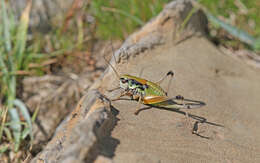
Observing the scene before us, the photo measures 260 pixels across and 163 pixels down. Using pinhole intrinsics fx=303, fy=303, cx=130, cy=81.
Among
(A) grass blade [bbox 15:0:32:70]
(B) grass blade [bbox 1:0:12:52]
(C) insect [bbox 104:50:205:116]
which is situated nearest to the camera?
(C) insect [bbox 104:50:205:116]

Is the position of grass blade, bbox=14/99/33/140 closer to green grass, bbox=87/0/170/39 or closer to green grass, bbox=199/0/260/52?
green grass, bbox=87/0/170/39

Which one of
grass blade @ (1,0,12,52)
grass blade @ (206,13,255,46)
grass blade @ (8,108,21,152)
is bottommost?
grass blade @ (8,108,21,152)

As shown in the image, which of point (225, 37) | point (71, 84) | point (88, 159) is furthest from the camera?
point (225, 37)

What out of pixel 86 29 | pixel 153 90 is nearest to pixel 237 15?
pixel 86 29

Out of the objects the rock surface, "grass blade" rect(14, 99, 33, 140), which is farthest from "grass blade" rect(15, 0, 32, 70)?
the rock surface

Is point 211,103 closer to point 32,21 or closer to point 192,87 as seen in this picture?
point 192,87

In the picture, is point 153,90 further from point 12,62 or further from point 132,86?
point 12,62

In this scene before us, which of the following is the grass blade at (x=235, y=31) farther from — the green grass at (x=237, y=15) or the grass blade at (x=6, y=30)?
the grass blade at (x=6, y=30)

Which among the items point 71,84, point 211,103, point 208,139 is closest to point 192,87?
point 211,103
